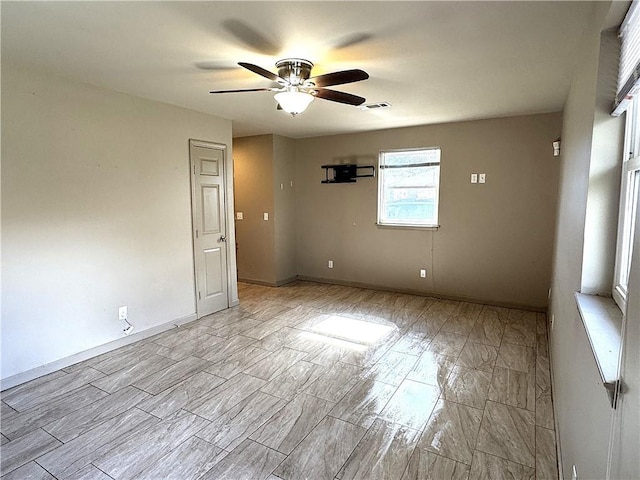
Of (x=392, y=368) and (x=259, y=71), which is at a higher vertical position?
(x=259, y=71)

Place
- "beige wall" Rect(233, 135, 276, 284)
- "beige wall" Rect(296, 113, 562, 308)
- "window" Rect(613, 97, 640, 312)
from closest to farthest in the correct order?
"window" Rect(613, 97, 640, 312), "beige wall" Rect(296, 113, 562, 308), "beige wall" Rect(233, 135, 276, 284)

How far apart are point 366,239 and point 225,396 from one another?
3.45 metres

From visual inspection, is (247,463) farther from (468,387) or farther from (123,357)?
(123,357)

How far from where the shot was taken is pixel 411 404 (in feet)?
8.20

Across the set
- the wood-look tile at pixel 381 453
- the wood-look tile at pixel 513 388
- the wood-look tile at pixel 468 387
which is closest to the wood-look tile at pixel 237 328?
the wood-look tile at pixel 381 453

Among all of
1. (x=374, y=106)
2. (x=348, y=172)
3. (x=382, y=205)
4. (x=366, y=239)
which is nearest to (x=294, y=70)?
(x=374, y=106)

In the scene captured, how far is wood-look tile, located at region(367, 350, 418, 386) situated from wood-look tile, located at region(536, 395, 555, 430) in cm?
93

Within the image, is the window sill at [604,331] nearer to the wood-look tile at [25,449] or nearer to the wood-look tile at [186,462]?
the wood-look tile at [186,462]

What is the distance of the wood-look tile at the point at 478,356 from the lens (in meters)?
3.06

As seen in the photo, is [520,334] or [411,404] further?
[520,334]

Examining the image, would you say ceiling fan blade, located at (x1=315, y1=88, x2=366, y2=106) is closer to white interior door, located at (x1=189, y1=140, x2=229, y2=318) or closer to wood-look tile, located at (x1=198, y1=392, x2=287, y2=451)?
white interior door, located at (x1=189, y1=140, x2=229, y2=318)

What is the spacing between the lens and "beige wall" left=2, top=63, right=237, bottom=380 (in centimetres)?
271

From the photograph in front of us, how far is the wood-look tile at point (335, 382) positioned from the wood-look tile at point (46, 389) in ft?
5.95

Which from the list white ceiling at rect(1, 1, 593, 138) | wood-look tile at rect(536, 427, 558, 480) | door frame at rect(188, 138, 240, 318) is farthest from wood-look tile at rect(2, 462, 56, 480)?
wood-look tile at rect(536, 427, 558, 480)
